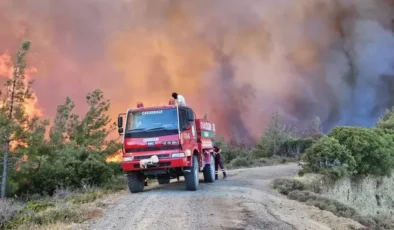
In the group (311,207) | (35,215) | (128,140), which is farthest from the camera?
(128,140)

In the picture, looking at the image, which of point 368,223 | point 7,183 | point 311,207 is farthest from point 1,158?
point 368,223

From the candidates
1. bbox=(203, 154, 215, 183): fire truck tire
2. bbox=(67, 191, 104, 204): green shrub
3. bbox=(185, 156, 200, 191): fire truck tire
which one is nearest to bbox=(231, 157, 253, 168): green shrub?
bbox=(203, 154, 215, 183): fire truck tire

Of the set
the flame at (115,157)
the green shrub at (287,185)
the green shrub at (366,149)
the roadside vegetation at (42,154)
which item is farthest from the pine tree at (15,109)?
the green shrub at (366,149)

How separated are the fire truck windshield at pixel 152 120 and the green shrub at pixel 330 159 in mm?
10645

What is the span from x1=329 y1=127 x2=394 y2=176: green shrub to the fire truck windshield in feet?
44.4

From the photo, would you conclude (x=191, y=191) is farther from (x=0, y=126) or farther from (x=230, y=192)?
(x=0, y=126)

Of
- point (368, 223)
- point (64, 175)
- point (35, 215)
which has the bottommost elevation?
point (368, 223)

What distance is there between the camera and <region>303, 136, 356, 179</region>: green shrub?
23859 mm

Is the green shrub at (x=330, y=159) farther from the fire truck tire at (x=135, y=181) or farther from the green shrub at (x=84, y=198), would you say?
the green shrub at (x=84, y=198)

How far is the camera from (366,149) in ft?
87.9

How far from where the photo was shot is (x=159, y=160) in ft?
54.0

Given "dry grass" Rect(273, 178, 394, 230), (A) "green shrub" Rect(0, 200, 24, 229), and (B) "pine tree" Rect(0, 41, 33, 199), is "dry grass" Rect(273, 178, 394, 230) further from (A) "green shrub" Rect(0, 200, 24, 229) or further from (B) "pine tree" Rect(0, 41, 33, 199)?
(B) "pine tree" Rect(0, 41, 33, 199)

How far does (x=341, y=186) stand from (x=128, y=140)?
1341 centimetres

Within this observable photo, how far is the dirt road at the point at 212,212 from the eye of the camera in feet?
39.3
